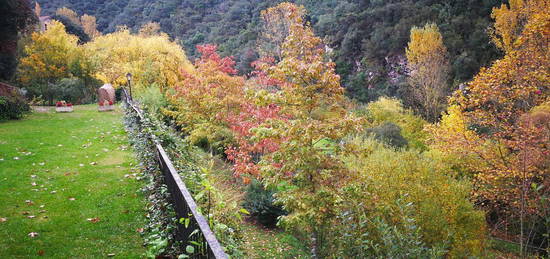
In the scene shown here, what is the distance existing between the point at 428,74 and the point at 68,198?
25.9m

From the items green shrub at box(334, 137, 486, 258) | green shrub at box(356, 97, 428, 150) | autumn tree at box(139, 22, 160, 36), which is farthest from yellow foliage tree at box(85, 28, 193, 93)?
autumn tree at box(139, 22, 160, 36)

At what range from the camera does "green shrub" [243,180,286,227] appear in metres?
Result: 12.3

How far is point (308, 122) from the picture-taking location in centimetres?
790

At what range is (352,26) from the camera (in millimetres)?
43375

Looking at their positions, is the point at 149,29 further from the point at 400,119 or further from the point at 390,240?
the point at 390,240

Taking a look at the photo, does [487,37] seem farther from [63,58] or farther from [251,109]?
[63,58]

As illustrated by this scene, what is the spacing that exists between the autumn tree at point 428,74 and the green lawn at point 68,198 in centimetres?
2238

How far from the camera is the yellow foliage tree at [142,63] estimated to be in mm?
22047

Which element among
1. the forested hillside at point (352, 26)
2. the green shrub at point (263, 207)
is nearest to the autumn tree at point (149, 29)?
the forested hillside at point (352, 26)

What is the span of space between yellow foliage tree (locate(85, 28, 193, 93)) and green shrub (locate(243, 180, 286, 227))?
11.6m

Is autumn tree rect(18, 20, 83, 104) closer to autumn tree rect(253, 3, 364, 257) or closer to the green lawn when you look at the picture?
the green lawn

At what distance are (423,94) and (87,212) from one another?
84.8 feet

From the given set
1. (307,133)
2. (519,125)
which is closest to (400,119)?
(519,125)

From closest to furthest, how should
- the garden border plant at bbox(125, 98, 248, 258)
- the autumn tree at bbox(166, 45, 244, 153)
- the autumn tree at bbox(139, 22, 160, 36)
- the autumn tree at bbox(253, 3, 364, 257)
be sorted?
the garden border plant at bbox(125, 98, 248, 258), the autumn tree at bbox(253, 3, 364, 257), the autumn tree at bbox(166, 45, 244, 153), the autumn tree at bbox(139, 22, 160, 36)
